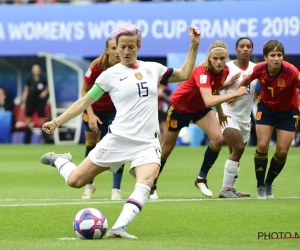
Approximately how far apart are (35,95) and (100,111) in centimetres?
1604

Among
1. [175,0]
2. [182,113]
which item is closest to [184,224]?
[182,113]

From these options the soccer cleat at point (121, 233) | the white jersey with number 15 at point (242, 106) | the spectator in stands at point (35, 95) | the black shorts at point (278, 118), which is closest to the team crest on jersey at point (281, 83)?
the black shorts at point (278, 118)

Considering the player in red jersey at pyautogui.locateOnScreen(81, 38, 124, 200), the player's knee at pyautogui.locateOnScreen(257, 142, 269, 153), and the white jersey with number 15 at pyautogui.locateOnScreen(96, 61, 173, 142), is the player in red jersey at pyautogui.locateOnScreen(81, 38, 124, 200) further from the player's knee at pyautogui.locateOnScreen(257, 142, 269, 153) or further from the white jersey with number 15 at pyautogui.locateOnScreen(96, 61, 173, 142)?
the white jersey with number 15 at pyautogui.locateOnScreen(96, 61, 173, 142)

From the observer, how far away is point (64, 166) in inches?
390

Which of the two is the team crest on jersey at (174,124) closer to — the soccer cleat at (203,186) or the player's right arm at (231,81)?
the player's right arm at (231,81)

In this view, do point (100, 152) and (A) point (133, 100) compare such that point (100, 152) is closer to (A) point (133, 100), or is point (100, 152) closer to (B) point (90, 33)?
(A) point (133, 100)

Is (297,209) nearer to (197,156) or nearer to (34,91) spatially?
(197,156)

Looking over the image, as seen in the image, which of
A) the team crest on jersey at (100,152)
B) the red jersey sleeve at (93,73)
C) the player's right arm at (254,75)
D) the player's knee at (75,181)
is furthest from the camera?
the red jersey sleeve at (93,73)

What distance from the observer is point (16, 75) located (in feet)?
100

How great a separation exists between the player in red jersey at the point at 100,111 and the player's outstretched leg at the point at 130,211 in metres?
4.03

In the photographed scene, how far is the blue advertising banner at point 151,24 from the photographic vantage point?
26578mm

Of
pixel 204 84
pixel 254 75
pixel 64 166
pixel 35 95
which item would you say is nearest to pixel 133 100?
pixel 64 166

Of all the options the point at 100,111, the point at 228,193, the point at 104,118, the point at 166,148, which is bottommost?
the point at 228,193

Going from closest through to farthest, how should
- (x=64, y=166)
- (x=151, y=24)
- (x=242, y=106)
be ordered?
(x=64, y=166) → (x=242, y=106) → (x=151, y=24)
